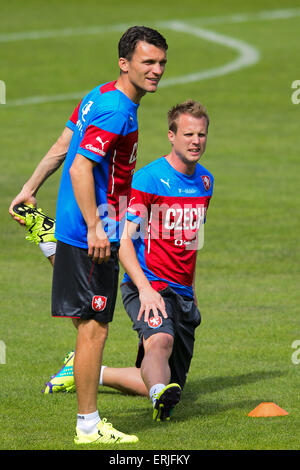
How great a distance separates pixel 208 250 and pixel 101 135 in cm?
797

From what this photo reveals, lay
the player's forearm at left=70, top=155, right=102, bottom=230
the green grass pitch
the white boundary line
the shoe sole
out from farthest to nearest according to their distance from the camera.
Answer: the white boundary line < the green grass pitch < the shoe sole < the player's forearm at left=70, top=155, right=102, bottom=230

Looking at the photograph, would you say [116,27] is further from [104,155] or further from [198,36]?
[104,155]

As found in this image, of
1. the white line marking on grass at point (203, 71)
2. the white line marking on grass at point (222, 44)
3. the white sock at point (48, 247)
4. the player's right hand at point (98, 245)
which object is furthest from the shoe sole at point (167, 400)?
the white line marking on grass at point (222, 44)

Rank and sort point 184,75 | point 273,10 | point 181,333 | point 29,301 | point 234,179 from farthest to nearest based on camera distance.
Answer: point 273,10 → point 184,75 → point 234,179 → point 29,301 → point 181,333

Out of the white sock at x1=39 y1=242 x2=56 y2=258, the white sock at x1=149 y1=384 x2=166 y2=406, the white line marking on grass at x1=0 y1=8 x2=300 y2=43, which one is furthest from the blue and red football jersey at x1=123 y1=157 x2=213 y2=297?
the white line marking on grass at x1=0 y1=8 x2=300 y2=43

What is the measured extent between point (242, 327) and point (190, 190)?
8.44ft

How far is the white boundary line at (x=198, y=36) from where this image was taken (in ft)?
102

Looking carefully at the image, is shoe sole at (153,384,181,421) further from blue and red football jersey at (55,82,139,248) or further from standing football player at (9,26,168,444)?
blue and red football jersey at (55,82,139,248)

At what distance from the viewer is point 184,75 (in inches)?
1364

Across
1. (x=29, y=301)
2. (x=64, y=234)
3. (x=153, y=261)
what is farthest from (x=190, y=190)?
(x=29, y=301)

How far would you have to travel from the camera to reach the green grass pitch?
7.72 meters

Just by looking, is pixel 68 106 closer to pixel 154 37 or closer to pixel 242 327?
pixel 242 327

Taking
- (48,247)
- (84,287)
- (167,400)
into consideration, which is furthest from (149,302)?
(48,247)

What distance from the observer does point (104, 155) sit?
22.0ft
